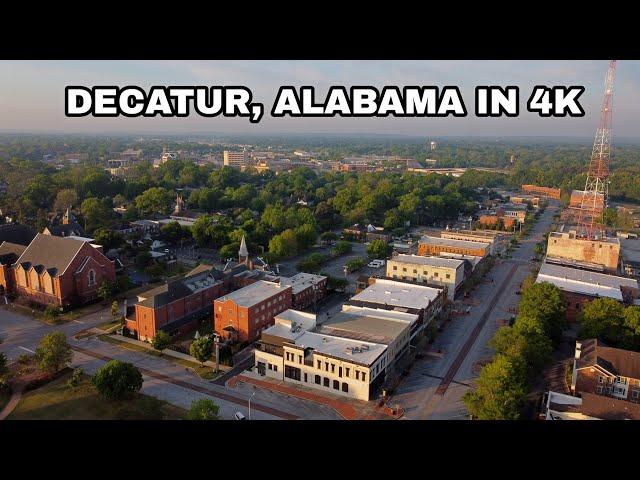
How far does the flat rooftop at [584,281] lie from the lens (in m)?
27.8

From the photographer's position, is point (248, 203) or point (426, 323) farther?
point (248, 203)

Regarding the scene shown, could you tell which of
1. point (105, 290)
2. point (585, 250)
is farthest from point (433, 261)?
point (105, 290)

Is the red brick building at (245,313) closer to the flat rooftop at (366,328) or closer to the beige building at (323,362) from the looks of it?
the beige building at (323,362)

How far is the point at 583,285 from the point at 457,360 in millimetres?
11730

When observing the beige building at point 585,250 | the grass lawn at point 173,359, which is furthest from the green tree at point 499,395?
the beige building at point 585,250

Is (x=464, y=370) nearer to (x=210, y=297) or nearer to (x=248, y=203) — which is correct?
(x=210, y=297)

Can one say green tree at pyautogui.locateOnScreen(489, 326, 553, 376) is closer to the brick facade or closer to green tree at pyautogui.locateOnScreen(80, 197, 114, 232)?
the brick facade

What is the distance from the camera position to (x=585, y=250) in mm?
36906

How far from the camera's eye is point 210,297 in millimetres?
27203

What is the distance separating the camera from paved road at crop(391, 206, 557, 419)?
18.7 meters

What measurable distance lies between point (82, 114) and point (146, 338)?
51.1 feet

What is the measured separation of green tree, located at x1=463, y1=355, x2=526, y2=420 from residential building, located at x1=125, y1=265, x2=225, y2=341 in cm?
1442
